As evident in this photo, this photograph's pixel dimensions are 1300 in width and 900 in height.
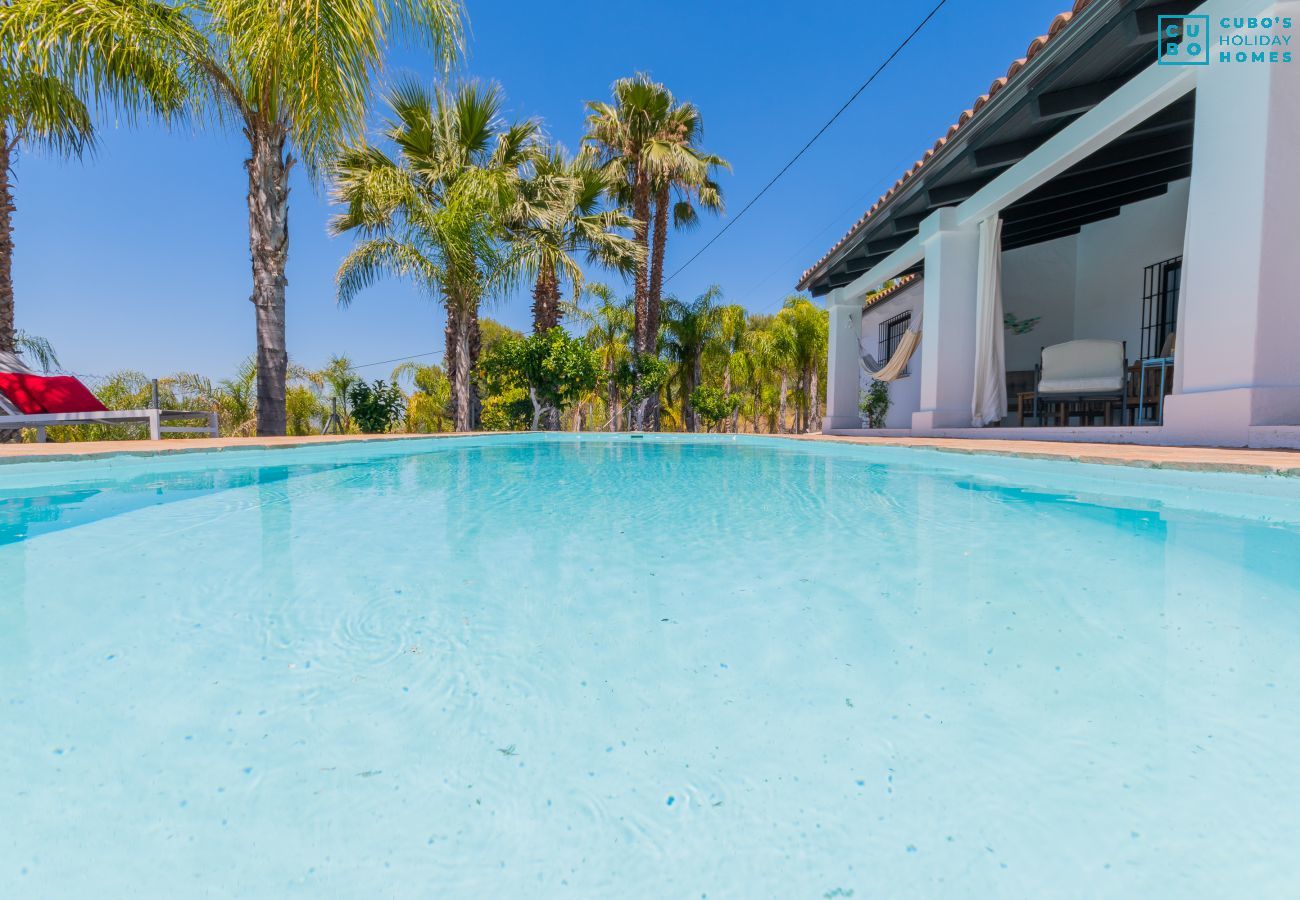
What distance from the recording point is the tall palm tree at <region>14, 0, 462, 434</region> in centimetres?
583

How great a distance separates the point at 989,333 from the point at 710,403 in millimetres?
10796

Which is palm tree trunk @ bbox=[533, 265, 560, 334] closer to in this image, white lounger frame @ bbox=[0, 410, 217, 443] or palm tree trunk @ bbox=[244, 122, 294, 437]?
palm tree trunk @ bbox=[244, 122, 294, 437]

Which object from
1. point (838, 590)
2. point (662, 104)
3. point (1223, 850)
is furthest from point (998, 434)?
point (662, 104)

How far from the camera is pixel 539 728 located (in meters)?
0.95

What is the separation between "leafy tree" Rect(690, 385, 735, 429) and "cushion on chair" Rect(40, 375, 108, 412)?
1326cm

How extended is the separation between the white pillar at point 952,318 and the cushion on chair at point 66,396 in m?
11.0

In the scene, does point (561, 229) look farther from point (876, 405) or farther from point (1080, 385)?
point (1080, 385)

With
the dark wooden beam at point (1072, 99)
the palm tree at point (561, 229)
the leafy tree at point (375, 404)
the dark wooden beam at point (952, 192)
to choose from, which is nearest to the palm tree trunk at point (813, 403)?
the palm tree at point (561, 229)

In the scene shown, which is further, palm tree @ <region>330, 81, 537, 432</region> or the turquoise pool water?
palm tree @ <region>330, 81, 537, 432</region>

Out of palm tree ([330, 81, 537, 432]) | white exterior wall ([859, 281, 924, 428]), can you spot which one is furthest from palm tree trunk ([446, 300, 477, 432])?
white exterior wall ([859, 281, 924, 428])

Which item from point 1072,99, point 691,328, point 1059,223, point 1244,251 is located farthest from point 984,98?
point 691,328

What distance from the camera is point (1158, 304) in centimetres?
729

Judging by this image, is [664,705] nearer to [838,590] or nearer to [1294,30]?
[838,590]

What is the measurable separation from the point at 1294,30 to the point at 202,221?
119 feet
